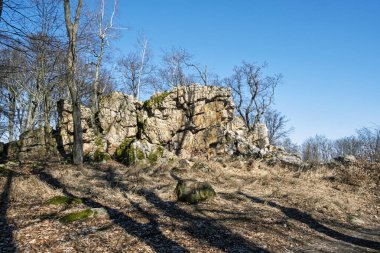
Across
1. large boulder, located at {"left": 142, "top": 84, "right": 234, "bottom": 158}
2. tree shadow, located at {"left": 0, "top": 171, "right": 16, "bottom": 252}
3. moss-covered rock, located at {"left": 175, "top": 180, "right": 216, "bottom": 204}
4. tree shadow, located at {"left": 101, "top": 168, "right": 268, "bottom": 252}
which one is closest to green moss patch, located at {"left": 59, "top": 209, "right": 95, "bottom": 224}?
tree shadow, located at {"left": 0, "top": 171, "right": 16, "bottom": 252}

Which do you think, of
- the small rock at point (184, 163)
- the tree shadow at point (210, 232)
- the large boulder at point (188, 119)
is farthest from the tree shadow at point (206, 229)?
the large boulder at point (188, 119)

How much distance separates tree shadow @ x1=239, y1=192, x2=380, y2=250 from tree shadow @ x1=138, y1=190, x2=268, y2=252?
278 centimetres

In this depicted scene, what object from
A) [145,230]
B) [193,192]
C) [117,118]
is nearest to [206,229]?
[145,230]

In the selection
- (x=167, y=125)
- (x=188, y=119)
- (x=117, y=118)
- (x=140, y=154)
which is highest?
(x=188, y=119)

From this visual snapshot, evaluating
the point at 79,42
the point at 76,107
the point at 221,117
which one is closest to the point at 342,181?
the point at 221,117

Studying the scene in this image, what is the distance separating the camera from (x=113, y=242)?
5996 mm

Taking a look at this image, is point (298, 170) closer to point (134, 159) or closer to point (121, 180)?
point (134, 159)

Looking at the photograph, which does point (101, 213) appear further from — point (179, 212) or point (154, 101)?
point (154, 101)

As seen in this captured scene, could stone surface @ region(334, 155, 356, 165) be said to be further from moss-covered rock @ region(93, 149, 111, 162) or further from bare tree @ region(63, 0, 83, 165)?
bare tree @ region(63, 0, 83, 165)

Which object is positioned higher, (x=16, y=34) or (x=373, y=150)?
(x=16, y=34)

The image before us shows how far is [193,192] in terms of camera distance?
9703mm

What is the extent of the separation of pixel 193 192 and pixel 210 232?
271cm

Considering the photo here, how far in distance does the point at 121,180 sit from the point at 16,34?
6349 mm

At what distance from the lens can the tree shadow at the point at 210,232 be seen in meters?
6.34
